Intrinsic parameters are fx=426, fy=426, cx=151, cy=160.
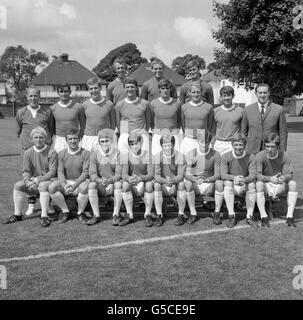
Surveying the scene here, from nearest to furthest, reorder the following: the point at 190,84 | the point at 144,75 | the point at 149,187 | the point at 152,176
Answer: the point at 149,187, the point at 152,176, the point at 190,84, the point at 144,75

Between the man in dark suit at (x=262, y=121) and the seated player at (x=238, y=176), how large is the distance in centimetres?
38

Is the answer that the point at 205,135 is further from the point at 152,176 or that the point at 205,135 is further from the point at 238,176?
the point at 152,176

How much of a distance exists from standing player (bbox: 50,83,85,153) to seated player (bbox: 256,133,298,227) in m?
3.03

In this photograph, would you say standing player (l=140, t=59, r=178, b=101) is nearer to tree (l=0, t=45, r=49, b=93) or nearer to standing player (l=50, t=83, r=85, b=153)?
standing player (l=50, t=83, r=85, b=153)

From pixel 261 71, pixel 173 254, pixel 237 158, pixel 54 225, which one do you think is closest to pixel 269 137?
pixel 237 158

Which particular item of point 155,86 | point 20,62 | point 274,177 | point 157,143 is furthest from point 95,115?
point 20,62

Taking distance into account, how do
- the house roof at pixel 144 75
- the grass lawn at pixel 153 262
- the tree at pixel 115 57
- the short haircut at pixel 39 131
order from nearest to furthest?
the grass lawn at pixel 153 262, the short haircut at pixel 39 131, the house roof at pixel 144 75, the tree at pixel 115 57

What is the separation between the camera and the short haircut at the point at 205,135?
691 centimetres

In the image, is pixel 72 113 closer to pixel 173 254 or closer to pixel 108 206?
pixel 108 206

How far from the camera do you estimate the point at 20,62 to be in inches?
3474

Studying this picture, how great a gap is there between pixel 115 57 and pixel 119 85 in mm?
73565

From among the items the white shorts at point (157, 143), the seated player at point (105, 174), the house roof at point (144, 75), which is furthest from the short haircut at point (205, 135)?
the house roof at point (144, 75)

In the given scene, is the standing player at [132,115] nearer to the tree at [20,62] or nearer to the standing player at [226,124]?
the standing player at [226,124]
